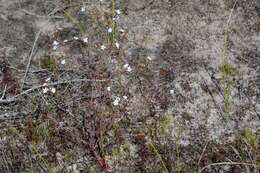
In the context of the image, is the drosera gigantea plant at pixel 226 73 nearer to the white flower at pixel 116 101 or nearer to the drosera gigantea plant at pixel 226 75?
the drosera gigantea plant at pixel 226 75

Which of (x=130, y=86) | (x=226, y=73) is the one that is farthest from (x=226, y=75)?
(x=130, y=86)

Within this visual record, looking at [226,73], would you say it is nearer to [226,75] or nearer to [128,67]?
[226,75]

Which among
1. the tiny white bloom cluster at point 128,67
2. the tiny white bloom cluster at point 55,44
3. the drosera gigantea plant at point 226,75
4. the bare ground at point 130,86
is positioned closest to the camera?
the bare ground at point 130,86

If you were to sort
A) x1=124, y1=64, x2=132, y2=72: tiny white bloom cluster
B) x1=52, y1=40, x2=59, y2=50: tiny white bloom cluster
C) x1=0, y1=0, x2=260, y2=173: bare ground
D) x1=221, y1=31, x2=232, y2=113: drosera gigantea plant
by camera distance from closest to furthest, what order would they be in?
x1=0, y1=0, x2=260, y2=173: bare ground < x1=221, y1=31, x2=232, y2=113: drosera gigantea plant < x1=124, y1=64, x2=132, y2=72: tiny white bloom cluster < x1=52, y1=40, x2=59, y2=50: tiny white bloom cluster

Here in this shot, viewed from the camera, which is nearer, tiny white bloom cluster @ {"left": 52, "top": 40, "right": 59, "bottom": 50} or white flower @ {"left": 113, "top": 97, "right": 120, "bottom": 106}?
white flower @ {"left": 113, "top": 97, "right": 120, "bottom": 106}

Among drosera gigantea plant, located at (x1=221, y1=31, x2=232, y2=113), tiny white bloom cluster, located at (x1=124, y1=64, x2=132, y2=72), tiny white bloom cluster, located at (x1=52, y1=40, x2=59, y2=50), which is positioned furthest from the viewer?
tiny white bloom cluster, located at (x1=52, y1=40, x2=59, y2=50)

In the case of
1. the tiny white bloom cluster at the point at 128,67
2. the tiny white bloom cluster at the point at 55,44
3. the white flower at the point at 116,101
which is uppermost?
the tiny white bloom cluster at the point at 55,44

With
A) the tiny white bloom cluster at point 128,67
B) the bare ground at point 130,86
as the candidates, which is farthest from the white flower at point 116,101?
the tiny white bloom cluster at point 128,67

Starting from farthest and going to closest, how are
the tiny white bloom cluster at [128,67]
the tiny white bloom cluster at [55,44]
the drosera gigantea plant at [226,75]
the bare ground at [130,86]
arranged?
the tiny white bloom cluster at [55,44], the tiny white bloom cluster at [128,67], the drosera gigantea plant at [226,75], the bare ground at [130,86]

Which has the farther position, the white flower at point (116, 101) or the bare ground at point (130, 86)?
the white flower at point (116, 101)

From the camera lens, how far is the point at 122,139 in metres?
3.36

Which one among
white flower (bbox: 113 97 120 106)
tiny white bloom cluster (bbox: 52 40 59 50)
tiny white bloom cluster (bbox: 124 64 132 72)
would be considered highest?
tiny white bloom cluster (bbox: 52 40 59 50)

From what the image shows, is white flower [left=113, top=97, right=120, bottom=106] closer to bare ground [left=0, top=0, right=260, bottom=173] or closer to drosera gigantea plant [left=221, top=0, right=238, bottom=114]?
bare ground [left=0, top=0, right=260, bottom=173]

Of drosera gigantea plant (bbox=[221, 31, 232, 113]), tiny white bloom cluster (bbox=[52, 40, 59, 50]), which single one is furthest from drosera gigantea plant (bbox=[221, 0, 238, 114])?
tiny white bloom cluster (bbox=[52, 40, 59, 50])
